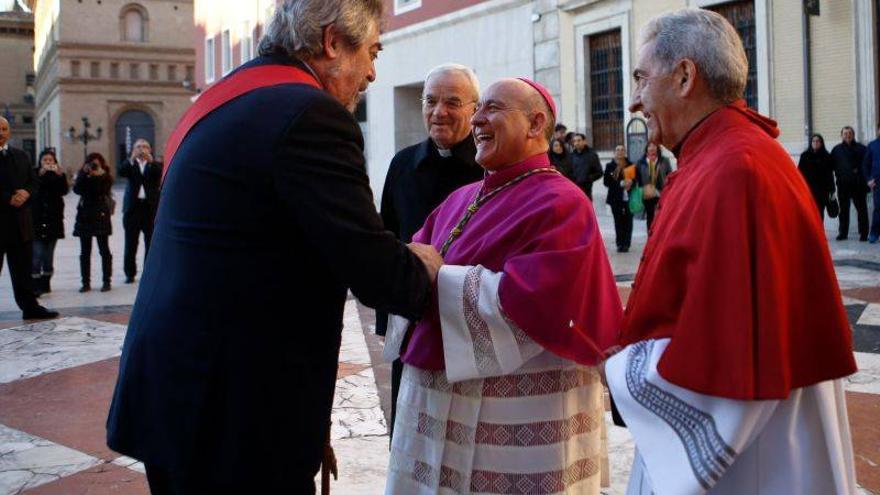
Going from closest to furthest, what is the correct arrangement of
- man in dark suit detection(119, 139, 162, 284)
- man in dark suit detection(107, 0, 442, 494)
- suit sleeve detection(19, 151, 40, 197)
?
1. man in dark suit detection(107, 0, 442, 494)
2. suit sleeve detection(19, 151, 40, 197)
3. man in dark suit detection(119, 139, 162, 284)

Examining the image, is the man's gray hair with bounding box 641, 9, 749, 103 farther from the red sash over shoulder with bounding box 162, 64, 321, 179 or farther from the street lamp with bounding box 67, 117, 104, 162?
the street lamp with bounding box 67, 117, 104, 162

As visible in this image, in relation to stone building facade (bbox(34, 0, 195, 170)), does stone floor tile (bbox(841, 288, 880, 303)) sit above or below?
below

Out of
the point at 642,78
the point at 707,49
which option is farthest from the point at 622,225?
the point at 707,49

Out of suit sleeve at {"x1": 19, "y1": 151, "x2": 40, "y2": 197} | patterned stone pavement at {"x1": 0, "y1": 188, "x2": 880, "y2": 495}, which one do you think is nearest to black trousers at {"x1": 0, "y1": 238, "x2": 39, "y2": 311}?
patterned stone pavement at {"x1": 0, "y1": 188, "x2": 880, "y2": 495}

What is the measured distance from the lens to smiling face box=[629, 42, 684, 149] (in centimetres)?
225

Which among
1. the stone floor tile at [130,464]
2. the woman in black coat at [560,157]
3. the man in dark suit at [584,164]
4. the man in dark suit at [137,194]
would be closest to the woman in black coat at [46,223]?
the man in dark suit at [137,194]

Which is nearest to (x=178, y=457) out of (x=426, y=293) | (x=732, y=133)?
(x=426, y=293)

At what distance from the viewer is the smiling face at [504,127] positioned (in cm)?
288

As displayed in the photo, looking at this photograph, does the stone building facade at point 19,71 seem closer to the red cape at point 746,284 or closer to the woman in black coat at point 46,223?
the woman in black coat at point 46,223

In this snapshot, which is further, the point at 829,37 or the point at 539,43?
the point at 539,43

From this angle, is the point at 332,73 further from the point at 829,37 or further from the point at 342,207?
the point at 829,37

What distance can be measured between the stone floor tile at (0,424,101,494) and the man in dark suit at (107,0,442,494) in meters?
2.15

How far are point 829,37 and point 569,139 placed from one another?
153 inches

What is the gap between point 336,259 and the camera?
2.16 m
